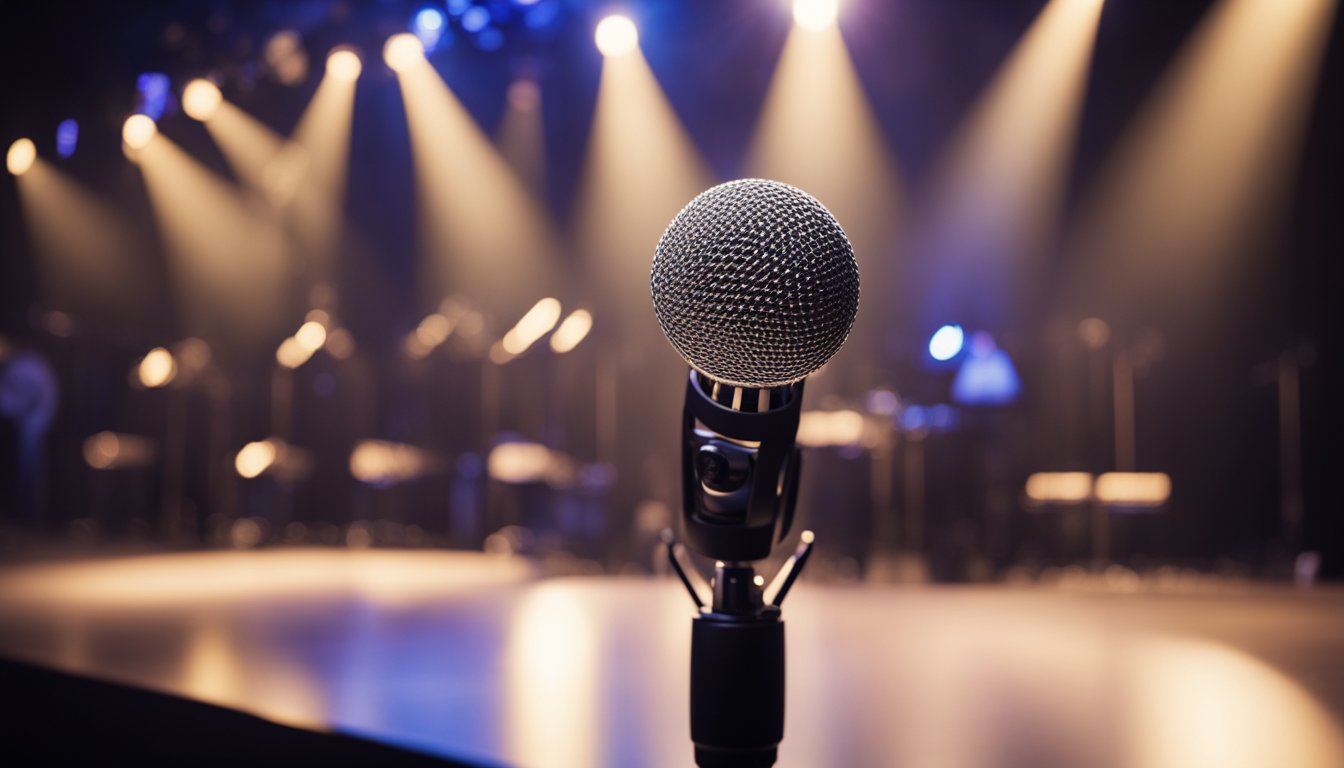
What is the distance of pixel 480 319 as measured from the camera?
7645 mm

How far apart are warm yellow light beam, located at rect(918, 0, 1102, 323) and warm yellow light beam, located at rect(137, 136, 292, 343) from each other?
191 inches

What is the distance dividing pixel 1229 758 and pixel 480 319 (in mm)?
6418

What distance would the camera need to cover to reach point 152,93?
22.3 ft

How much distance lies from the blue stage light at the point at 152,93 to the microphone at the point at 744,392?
6.14m

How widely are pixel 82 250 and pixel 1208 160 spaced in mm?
7906

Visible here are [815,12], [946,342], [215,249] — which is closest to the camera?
[946,342]

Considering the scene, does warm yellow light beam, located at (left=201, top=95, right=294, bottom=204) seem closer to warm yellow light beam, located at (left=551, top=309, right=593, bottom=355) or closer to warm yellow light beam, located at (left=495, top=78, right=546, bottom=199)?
warm yellow light beam, located at (left=495, top=78, right=546, bottom=199)

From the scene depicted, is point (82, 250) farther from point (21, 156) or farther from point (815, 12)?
point (815, 12)

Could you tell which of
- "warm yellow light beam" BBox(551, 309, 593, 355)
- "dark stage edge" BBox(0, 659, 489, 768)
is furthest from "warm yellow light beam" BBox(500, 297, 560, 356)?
"dark stage edge" BBox(0, 659, 489, 768)

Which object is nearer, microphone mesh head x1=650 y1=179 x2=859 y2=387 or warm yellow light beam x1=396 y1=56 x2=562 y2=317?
microphone mesh head x1=650 y1=179 x2=859 y2=387

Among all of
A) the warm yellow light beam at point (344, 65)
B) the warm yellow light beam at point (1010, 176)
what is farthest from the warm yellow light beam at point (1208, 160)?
the warm yellow light beam at point (344, 65)

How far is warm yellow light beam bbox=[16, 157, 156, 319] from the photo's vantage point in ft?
26.3

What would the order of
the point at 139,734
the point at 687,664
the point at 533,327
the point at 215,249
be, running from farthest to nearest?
the point at 215,249, the point at 533,327, the point at 687,664, the point at 139,734

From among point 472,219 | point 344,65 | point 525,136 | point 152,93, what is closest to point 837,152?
point 525,136
